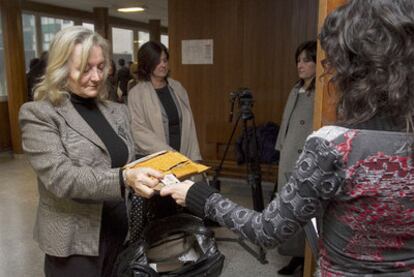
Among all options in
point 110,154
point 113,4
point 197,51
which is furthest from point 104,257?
point 113,4

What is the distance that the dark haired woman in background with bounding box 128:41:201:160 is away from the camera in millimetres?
2580

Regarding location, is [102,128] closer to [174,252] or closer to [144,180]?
[144,180]

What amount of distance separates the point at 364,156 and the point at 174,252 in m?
0.84

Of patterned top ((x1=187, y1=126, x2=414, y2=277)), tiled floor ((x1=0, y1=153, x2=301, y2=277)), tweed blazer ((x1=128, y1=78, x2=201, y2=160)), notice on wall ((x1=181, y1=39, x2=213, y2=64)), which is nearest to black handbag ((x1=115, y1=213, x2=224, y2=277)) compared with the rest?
patterned top ((x1=187, y1=126, x2=414, y2=277))

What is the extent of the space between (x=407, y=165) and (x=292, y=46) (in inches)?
129

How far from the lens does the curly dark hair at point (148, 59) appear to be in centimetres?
266

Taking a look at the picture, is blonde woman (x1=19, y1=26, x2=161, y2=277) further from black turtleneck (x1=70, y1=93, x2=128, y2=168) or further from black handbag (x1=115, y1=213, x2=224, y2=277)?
black handbag (x1=115, y1=213, x2=224, y2=277)

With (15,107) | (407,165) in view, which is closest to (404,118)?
(407,165)

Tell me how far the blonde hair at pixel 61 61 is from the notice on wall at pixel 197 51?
2.96 metres

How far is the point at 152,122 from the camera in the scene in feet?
8.48

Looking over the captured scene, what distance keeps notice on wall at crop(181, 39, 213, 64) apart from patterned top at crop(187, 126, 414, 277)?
137 inches

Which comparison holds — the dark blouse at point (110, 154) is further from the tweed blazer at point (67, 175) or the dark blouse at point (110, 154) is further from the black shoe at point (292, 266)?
the black shoe at point (292, 266)

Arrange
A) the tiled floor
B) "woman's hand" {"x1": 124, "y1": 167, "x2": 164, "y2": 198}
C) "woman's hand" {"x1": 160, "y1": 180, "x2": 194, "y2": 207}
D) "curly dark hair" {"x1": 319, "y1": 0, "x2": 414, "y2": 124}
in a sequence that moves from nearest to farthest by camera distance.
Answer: "curly dark hair" {"x1": 319, "y1": 0, "x2": 414, "y2": 124} < "woman's hand" {"x1": 160, "y1": 180, "x2": 194, "y2": 207} < "woman's hand" {"x1": 124, "y1": 167, "x2": 164, "y2": 198} < the tiled floor

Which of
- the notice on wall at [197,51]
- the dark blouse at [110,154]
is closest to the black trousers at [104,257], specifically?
the dark blouse at [110,154]
